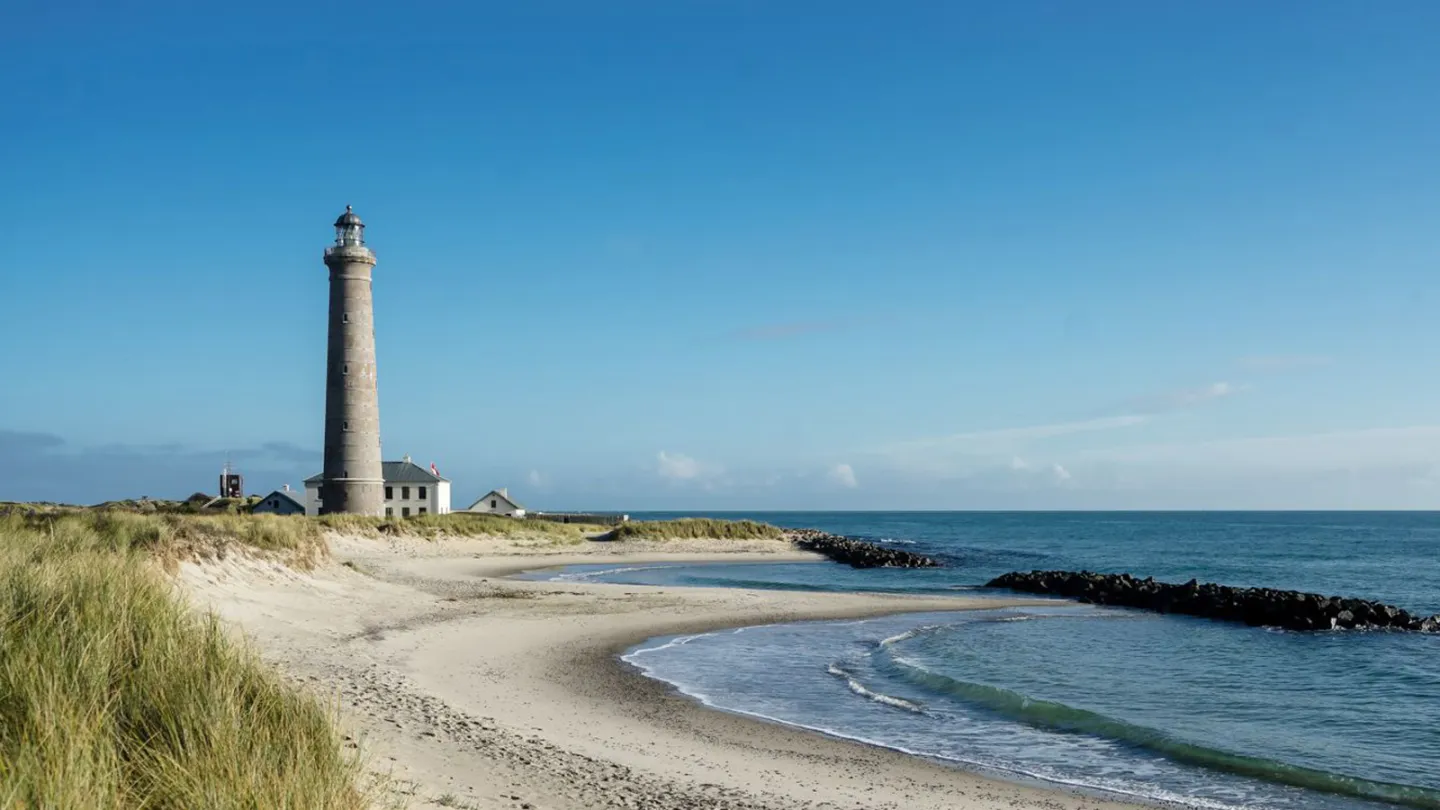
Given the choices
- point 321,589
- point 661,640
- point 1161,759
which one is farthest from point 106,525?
point 1161,759

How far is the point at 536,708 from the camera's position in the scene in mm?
14477

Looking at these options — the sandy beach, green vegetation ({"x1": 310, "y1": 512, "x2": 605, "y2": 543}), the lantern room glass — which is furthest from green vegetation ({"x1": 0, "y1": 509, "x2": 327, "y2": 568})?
the lantern room glass

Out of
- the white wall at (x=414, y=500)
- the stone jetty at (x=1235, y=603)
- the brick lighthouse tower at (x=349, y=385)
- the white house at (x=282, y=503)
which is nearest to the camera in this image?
the stone jetty at (x=1235, y=603)

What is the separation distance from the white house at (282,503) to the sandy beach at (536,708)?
37227mm

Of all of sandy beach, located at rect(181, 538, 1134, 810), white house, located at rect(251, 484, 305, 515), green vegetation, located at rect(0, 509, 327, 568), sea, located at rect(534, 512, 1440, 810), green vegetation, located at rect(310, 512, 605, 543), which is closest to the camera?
sandy beach, located at rect(181, 538, 1134, 810)

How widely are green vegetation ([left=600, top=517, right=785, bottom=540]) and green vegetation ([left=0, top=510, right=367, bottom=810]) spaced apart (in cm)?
5686

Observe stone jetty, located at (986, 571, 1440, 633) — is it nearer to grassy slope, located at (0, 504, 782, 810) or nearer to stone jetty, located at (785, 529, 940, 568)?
stone jetty, located at (785, 529, 940, 568)

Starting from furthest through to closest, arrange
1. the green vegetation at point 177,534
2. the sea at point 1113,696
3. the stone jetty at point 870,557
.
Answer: the stone jetty at point 870,557 < the green vegetation at point 177,534 < the sea at point 1113,696

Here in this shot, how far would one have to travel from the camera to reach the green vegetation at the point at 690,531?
67.4 meters

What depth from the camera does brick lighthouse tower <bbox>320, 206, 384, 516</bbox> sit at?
51.5 metres

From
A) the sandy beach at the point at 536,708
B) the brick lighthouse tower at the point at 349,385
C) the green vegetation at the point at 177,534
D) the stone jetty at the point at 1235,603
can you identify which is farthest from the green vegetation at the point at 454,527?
the stone jetty at the point at 1235,603

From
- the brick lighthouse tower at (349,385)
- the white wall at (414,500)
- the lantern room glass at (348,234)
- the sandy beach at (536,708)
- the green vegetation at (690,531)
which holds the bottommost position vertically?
the sandy beach at (536,708)

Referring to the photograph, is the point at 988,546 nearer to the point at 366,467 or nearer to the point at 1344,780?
the point at 366,467

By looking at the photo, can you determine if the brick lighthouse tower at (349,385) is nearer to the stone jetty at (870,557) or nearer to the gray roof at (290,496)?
the gray roof at (290,496)
